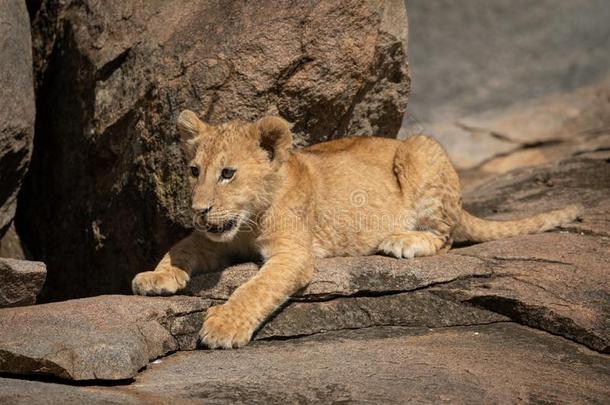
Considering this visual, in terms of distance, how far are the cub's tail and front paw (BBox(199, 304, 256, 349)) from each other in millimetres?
2712

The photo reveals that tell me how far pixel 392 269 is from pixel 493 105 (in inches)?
349

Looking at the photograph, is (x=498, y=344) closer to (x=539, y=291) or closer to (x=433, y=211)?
(x=539, y=291)

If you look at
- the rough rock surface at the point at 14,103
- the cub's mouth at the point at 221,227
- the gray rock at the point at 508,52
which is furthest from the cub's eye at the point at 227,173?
the gray rock at the point at 508,52

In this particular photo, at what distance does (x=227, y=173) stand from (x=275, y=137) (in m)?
0.45

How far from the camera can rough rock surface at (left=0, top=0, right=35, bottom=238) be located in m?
7.58

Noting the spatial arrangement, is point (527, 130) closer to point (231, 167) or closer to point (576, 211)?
point (576, 211)

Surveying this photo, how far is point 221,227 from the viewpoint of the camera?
609 centimetres

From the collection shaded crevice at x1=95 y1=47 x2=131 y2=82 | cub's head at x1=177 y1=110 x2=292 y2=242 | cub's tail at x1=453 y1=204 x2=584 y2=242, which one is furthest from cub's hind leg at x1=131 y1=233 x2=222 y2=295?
cub's tail at x1=453 y1=204 x2=584 y2=242

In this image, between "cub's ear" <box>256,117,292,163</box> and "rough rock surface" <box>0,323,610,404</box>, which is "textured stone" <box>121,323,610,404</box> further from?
"cub's ear" <box>256,117,292,163</box>

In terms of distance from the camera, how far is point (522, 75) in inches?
584

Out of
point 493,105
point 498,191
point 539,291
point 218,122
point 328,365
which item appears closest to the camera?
point 328,365

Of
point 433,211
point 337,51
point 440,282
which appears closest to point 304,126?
point 337,51

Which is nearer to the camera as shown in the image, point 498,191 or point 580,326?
point 580,326

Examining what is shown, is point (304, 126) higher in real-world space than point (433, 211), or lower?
higher
